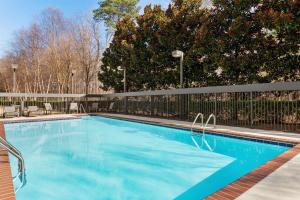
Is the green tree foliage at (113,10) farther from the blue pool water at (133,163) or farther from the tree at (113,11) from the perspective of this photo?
the blue pool water at (133,163)

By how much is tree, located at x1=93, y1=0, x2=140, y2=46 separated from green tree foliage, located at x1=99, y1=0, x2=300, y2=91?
1106cm

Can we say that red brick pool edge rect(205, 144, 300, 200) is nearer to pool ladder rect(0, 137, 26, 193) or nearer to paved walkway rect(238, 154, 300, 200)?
paved walkway rect(238, 154, 300, 200)

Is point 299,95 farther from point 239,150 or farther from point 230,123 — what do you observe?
point 239,150

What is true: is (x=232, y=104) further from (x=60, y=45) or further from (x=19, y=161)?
(x=60, y=45)

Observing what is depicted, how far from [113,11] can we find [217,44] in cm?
2017

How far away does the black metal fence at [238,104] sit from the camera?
33.6ft

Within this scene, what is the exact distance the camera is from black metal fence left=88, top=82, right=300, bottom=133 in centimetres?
1025

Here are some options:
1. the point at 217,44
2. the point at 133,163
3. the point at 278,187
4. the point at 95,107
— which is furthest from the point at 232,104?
the point at 95,107

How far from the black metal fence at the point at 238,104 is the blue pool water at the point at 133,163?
8.77 feet

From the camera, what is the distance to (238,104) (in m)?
11.9

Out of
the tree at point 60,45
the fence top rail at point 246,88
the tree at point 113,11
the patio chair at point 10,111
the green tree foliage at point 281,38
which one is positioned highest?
the tree at point 113,11

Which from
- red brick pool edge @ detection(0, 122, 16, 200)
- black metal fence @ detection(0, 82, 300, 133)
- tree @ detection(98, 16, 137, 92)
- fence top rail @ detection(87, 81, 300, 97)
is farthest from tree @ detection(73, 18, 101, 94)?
red brick pool edge @ detection(0, 122, 16, 200)

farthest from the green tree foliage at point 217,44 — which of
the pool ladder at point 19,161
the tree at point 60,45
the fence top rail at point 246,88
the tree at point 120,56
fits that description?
the tree at point 60,45

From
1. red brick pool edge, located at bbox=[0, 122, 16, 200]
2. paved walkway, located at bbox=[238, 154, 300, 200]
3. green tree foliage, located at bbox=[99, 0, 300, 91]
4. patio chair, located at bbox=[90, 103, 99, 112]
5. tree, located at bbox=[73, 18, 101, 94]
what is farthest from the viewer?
tree, located at bbox=[73, 18, 101, 94]
